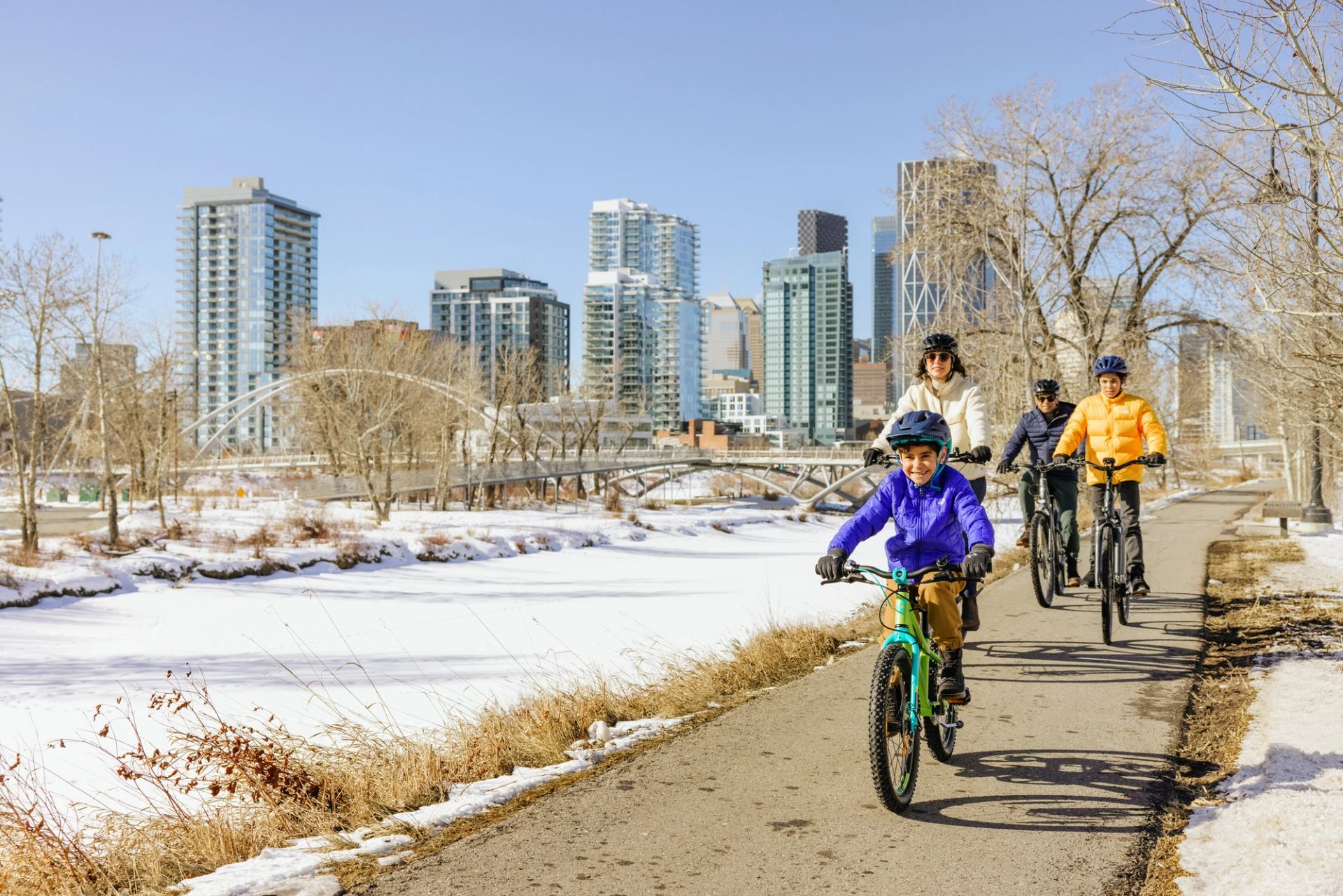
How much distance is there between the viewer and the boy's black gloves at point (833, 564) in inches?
161

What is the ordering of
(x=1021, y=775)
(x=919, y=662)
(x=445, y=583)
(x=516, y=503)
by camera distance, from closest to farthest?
(x=919, y=662)
(x=1021, y=775)
(x=445, y=583)
(x=516, y=503)

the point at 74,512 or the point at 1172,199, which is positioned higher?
the point at 1172,199

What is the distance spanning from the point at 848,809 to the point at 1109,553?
4.24m

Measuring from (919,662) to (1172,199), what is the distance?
20.1 metres

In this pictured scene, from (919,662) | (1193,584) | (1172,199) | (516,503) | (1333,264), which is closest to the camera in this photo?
(919,662)

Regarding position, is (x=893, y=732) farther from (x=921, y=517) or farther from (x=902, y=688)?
(x=921, y=517)

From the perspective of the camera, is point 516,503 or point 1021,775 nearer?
point 1021,775

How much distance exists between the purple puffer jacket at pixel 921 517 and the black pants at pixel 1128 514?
369cm

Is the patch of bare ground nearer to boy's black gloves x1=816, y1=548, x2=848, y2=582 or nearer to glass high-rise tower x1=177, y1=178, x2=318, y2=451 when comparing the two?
boy's black gloves x1=816, y1=548, x2=848, y2=582

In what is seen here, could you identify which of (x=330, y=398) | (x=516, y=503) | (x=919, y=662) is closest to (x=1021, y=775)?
(x=919, y=662)

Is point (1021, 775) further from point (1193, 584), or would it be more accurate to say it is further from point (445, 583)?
point (445, 583)

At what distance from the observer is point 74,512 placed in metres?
42.1

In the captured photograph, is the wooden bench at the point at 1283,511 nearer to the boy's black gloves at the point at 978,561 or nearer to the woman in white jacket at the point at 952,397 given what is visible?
the woman in white jacket at the point at 952,397

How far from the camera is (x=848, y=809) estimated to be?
13.6 feet
